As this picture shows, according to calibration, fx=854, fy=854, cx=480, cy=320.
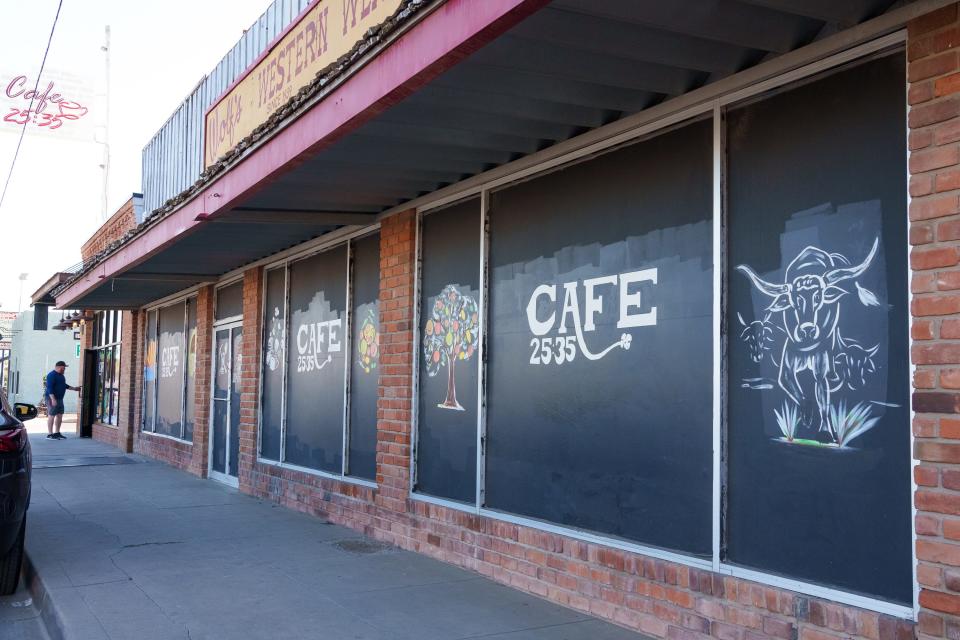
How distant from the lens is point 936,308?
357 centimetres

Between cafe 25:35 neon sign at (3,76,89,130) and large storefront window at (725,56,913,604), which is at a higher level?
cafe 25:35 neon sign at (3,76,89,130)

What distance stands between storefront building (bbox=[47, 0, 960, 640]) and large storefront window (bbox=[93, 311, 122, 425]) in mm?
12173

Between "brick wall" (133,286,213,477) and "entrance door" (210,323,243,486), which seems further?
"brick wall" (133,286,213,477)

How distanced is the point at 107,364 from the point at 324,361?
12.9m

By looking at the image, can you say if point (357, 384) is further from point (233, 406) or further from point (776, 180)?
point (776, 180)

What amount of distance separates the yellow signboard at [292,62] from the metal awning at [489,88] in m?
0.95

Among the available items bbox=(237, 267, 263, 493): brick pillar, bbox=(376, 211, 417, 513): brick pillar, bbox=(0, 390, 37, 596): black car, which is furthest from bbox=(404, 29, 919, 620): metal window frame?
bbox=(237, 267, 263, 493): brick pillar

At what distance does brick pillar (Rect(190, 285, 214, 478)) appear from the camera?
42.0 ft

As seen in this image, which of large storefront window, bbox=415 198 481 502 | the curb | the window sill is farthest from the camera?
the window sill

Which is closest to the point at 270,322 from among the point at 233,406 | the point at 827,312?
the point at 233,406

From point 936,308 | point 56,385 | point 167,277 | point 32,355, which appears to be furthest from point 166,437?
point 32,355

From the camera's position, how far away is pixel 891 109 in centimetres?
391

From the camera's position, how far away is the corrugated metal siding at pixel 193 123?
9.39 metres

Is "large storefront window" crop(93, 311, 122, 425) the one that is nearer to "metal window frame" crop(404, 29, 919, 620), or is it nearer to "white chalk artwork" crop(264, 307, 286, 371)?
"white chalk artwork" crop(264, 307, 286, 371)
